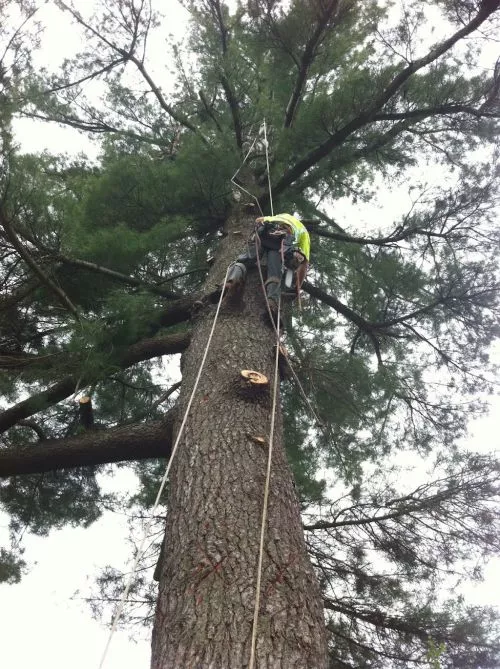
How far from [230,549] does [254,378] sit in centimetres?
104

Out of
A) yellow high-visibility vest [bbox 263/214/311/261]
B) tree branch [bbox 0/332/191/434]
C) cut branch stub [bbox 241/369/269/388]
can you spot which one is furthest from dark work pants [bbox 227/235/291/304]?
cut branch stub [bbox 241/369/269/388]

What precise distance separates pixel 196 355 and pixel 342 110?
8.80 feet

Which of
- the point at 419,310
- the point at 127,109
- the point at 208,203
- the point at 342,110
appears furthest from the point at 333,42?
the point at 127,109

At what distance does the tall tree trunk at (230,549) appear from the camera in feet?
5.23

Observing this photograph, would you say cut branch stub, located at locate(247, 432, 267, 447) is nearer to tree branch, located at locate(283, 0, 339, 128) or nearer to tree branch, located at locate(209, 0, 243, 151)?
tree branch, located at locate(283, 0, 339, 128)

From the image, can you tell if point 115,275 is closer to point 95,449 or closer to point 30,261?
point 30,261

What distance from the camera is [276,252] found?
3.92 meters

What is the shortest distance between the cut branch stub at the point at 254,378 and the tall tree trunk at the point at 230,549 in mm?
53

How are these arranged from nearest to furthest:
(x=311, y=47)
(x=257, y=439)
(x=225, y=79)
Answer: (x=257, y=439)
(x=311, y=47)
(x=225, y=79)

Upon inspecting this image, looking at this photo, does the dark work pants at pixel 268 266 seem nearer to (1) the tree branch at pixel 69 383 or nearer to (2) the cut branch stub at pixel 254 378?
(1) the tree branch at pixel 69 383

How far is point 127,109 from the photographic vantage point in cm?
724

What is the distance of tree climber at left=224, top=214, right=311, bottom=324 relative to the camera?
3.69 m

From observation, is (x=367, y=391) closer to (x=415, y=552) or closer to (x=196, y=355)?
(x=415, y=552)

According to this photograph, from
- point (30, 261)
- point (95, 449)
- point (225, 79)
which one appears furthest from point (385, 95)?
point (95, 449)
